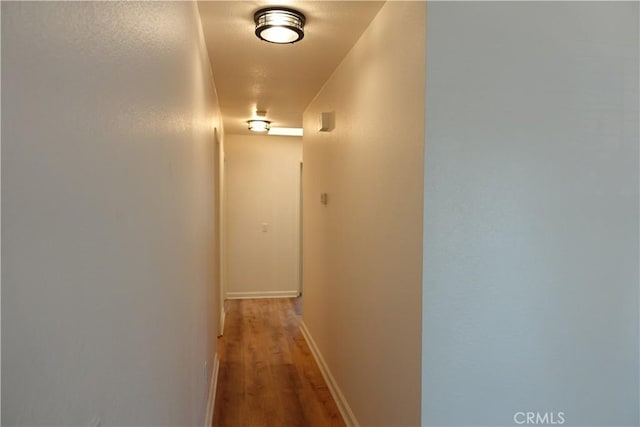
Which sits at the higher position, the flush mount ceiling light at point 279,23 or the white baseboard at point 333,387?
the flush mount ceiling light at point 279,23

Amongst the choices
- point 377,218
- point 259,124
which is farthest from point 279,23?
point 259,124

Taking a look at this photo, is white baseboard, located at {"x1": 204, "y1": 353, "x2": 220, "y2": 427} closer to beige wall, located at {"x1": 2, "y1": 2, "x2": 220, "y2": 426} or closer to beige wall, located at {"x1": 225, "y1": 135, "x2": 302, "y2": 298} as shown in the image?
beige wall, located at {"x1": 2, "y1": 2, "x2": 220, "y2": 426}

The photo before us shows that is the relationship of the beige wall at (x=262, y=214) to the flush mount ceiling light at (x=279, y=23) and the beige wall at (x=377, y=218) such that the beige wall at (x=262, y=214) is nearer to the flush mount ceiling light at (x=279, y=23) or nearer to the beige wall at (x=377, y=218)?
the beige wall at (x=377, y=218)

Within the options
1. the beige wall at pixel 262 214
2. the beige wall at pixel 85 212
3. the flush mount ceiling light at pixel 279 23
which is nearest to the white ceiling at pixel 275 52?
the flush mount ceiling light at pixel 279 23

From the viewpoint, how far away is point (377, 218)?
2111 mm

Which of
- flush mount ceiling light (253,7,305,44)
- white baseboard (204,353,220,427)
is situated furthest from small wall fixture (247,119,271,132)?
white baseboard (204,353,220,427)

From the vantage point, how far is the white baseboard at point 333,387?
2628mm

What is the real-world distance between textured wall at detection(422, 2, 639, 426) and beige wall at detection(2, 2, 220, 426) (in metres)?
1.01

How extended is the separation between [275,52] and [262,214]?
11.8 feet

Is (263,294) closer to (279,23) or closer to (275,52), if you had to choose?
(275,52)

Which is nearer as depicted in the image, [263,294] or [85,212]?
[85,212]

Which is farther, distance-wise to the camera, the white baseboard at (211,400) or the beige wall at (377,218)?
the white baseboard at (211,400)

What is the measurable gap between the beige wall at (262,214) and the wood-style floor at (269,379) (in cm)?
100

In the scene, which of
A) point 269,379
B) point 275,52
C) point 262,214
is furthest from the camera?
point 262,214
